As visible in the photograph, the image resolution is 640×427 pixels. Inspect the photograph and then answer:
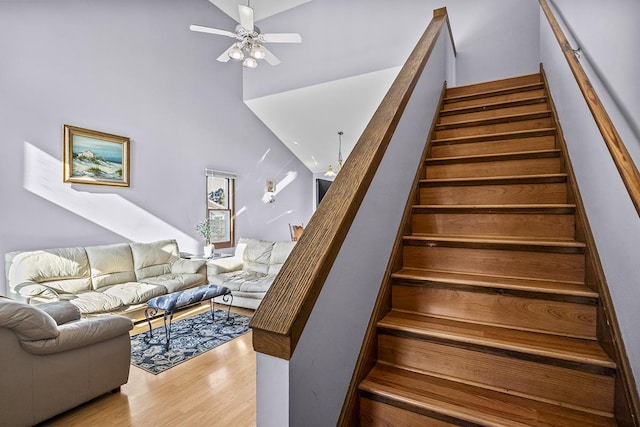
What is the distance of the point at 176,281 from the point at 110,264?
2.54 ft

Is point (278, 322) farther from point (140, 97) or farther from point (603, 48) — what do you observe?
point (140, 97)

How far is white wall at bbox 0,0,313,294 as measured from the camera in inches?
137

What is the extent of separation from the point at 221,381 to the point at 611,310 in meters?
2.44

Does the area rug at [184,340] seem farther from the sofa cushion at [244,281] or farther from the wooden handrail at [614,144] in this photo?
the wooden handrail at [614,144]

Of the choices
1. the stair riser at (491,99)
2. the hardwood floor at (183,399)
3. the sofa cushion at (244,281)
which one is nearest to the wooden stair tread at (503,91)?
the stair riser at (491,99)

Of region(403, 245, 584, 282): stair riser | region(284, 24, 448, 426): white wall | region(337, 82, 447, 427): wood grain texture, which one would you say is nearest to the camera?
region(284, 24, 448, 426): white wall

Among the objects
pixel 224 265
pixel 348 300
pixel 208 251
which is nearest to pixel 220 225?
pixel 208 251

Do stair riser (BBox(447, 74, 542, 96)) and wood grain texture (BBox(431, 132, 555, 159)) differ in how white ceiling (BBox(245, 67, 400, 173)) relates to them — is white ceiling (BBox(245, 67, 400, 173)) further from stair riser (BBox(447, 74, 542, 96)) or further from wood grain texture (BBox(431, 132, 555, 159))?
wood grain texture (BBox(431, 132, 555, 159))

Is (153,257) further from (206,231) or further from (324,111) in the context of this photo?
(324,111)

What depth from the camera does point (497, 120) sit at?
248cm

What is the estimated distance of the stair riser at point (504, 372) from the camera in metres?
1.12

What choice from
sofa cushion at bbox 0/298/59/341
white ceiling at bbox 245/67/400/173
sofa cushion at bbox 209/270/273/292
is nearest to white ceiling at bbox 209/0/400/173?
white ceiling at bbox 245/67/400/173

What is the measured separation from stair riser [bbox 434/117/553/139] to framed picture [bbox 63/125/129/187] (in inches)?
159

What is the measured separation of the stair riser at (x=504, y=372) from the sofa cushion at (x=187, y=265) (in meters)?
3.72
